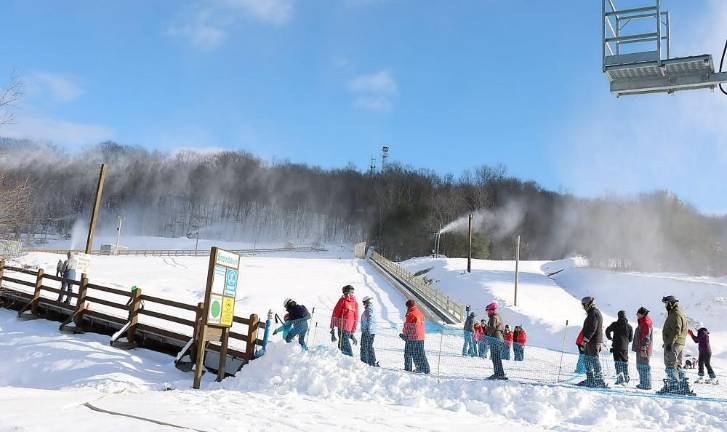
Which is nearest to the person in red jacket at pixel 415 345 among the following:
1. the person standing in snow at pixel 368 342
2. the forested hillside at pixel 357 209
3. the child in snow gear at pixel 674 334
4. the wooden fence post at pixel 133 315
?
the person standing in snow at pixel 368 342

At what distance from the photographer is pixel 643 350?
382 inches

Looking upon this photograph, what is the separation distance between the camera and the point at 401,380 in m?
8.97

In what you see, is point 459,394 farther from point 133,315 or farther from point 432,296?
point 432,296

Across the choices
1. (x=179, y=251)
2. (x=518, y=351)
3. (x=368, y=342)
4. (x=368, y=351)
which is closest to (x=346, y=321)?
(x=368, y=342)

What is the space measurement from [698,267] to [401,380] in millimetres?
65982

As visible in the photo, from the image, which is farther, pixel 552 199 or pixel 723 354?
pixel 552 199

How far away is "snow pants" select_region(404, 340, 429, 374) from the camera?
10.1 meters

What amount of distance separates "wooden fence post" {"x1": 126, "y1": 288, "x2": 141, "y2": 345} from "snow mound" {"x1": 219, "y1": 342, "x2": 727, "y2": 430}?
3879mm

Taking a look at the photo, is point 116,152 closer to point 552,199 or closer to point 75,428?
point 552,199

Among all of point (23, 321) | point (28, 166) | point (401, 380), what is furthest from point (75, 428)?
point (28, 166)

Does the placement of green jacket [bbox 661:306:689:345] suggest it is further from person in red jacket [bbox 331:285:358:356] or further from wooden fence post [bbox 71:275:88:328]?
wooden fence post [bbox 71:275:88:328]

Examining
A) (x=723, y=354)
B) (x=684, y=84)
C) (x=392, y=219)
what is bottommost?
(x=723, y=354)

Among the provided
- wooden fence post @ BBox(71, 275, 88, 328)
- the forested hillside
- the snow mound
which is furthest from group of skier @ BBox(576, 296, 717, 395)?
the forested hillside

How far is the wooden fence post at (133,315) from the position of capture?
12.5m
